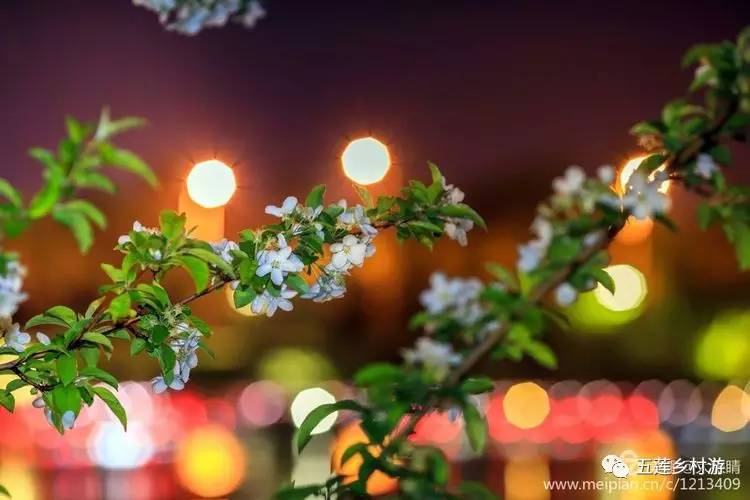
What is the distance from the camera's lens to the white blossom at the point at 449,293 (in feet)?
6.35

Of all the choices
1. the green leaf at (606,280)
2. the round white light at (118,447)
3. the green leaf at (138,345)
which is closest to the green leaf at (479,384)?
the green leaf at (606,280)

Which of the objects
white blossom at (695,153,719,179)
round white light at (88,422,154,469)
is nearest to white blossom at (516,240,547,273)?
white blossom at (695,153,719,179)

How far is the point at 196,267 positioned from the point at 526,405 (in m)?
44.9

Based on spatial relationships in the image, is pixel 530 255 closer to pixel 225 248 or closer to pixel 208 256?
Answer: pixel 208 256

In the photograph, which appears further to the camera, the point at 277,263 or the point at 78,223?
the point at 277,263

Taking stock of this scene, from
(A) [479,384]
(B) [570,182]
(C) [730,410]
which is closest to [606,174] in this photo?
(B) [570,182]

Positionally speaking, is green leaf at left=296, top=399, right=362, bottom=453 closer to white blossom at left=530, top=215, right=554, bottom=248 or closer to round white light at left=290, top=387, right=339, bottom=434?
white blossom at left=530, top=215, right=554, bottom=248

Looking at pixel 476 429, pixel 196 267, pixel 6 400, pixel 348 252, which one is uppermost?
pixel 348 252

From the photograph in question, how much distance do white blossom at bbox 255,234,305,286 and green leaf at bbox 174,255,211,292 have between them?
14cm

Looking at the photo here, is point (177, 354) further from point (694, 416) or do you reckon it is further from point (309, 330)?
point (309, 330)

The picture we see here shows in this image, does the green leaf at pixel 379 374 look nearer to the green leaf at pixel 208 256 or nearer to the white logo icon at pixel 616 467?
the green leaf at pixel 208 256

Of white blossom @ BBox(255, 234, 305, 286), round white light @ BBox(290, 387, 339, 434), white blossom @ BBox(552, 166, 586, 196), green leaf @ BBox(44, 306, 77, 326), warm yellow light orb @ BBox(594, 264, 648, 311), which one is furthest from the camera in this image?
warm yellow light orb @ BBox(594, 264, 648, 311)

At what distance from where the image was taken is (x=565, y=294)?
1.98 m

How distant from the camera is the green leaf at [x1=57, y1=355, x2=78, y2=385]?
257 centimetres
